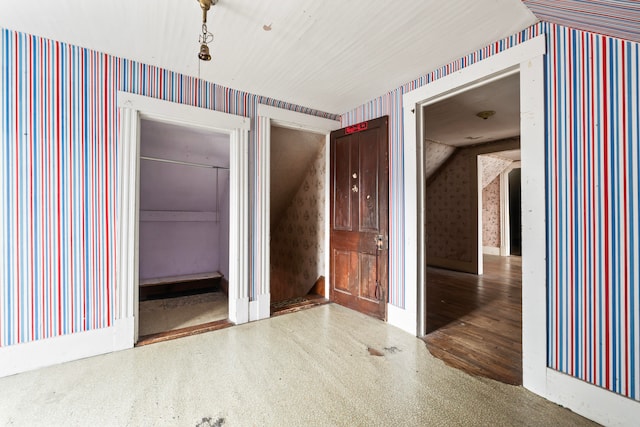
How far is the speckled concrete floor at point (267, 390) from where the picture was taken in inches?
61.2

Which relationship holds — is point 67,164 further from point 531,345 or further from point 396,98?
point 531,345

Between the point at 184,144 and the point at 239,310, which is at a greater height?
the point at 184,144

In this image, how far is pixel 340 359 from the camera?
2.21 meters

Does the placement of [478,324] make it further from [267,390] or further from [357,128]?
[357,128]

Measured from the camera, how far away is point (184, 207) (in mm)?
4777

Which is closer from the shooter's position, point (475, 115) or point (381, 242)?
point (381, 242)

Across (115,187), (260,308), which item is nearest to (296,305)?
(260,308)

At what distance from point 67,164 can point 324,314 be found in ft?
8.96

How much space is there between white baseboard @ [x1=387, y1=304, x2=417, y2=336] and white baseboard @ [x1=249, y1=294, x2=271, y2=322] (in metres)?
1.31

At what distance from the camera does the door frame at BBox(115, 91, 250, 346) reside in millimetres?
2365

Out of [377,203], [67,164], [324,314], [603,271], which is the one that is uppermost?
[67,164]

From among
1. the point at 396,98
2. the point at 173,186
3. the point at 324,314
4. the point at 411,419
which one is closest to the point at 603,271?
the point at 411,419

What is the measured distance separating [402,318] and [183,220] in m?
3.83

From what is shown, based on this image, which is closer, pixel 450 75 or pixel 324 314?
pixel 450 75
